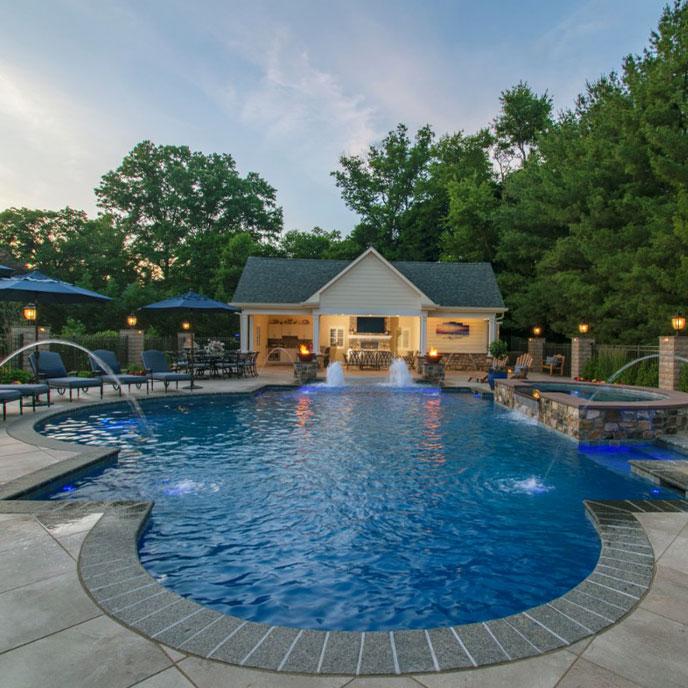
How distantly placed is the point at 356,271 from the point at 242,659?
65.3ft

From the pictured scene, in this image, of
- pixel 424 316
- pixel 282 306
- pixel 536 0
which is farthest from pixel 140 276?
pixel 536 0

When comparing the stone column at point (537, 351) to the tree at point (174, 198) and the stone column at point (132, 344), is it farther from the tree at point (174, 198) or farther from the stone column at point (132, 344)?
the tree at point (174, 198)

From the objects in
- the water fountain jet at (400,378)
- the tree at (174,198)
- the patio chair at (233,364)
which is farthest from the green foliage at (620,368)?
the tree at (174,198)

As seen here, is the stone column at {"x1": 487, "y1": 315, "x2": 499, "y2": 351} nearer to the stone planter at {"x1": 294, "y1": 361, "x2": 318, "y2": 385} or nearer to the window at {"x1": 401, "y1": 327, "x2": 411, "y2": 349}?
the window at {"x1": 401, "y1": 327, "x2": 411, "y2": 349}

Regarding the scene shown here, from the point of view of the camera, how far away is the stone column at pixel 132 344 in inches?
736

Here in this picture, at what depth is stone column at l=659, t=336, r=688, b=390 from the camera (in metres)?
12.7

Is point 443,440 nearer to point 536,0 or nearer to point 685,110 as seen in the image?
point 685,110

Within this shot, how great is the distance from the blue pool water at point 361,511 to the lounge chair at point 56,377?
1869 millimetres

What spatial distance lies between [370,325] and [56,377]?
1576 centimetres

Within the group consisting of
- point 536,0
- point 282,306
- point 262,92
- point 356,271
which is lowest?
point 282,306

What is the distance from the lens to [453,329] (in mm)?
24297

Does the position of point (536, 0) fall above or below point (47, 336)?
above

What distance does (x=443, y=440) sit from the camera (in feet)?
27.6

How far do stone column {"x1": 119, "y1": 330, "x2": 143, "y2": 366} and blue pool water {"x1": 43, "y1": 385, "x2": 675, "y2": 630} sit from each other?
9.29m
